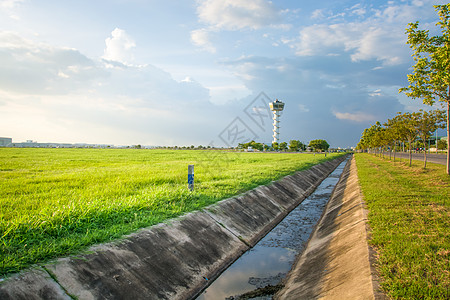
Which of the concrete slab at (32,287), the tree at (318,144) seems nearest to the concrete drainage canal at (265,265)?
the concrete slab at (32,287)

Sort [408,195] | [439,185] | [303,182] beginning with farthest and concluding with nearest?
[303,182] → [439,185] → [408,195]

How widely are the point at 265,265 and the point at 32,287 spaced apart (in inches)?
202

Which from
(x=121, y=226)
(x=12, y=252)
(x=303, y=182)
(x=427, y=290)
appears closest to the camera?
(x=427, y=290)

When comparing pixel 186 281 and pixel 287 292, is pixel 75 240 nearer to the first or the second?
pixel 186 281

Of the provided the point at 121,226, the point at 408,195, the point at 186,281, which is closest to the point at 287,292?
the point at 186,281

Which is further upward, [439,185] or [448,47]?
[448,47]

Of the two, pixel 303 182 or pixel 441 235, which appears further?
pixel 303 182

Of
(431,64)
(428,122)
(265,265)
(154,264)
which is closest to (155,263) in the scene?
(154,264)

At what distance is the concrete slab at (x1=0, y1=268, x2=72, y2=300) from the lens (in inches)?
143

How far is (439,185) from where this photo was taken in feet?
42.3

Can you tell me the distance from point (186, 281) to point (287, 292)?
2.04 meters

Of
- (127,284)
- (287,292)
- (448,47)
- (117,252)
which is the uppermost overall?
(448,47)

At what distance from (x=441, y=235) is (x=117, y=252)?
21.3ft

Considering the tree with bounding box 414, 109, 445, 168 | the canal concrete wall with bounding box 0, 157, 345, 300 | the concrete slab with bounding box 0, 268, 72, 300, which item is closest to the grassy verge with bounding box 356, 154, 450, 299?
the canal concrete wall with bounding box 0, 157, 345, 300
